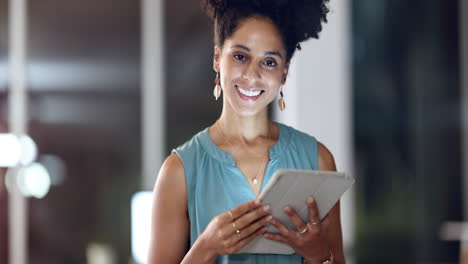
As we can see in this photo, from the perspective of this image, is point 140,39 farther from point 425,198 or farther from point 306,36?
point 306,36

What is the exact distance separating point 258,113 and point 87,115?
13.7 feet

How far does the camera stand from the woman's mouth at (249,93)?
3.67ft

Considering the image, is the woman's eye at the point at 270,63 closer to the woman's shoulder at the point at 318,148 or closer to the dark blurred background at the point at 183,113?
the woman's shoulder at the point at 318,148

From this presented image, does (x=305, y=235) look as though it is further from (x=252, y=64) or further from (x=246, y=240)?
(x=252, y=64)

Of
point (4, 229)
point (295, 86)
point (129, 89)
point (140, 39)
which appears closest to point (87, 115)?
point (129, 89)

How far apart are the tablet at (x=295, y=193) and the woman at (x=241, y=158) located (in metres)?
0.02

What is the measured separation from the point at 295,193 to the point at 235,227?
0.37 ft

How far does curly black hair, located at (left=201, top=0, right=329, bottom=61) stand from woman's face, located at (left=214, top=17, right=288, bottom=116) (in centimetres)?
1

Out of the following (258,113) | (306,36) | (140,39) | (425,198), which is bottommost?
(425,198)

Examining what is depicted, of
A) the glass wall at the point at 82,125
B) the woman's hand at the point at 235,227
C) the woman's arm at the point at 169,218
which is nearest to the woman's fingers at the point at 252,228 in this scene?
the woman's hand at the point at 235,227

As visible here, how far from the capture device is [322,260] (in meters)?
1.11

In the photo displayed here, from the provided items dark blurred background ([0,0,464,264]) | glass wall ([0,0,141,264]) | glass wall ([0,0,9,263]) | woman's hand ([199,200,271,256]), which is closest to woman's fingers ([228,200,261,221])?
A: woman's hand ([199,200,271,256])

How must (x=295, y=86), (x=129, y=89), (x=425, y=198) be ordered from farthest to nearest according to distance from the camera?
(x=129, y=89), (x=425, y=198), (x=295, y=86)

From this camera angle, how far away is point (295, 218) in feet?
3.47
